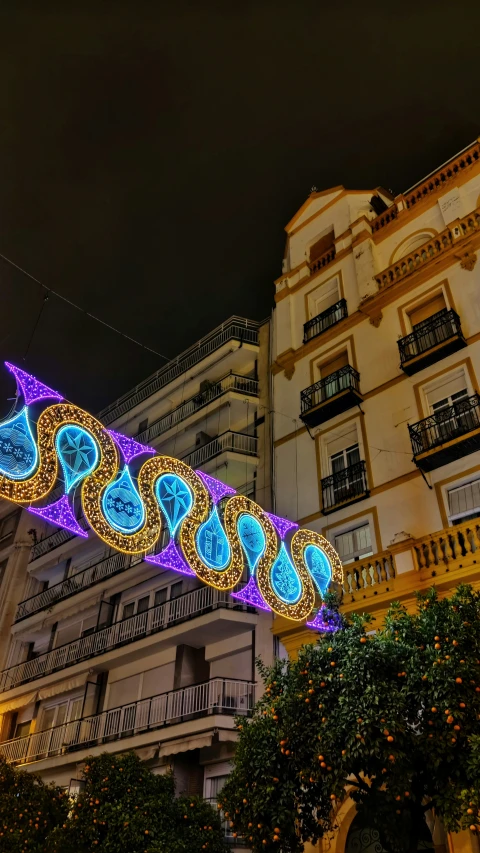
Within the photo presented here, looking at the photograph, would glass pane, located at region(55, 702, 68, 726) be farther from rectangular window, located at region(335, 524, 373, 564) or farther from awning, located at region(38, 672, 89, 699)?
rectangular window, located at region(335, 524, 373, 564)

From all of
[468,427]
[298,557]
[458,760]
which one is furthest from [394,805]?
[468,427]

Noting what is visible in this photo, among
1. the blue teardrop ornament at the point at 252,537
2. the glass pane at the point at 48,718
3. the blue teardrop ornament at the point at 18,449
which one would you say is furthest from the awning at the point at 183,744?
the blue teardrop ornament at the point at 18,449

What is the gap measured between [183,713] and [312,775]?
894 cm

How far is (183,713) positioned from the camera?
1514 cm

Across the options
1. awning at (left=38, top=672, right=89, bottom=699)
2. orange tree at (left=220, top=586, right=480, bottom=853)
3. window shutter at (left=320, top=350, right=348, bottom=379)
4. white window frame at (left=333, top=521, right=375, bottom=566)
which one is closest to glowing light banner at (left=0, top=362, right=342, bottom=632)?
orange tree at (left=220, top=586, right=480, bottom=853)

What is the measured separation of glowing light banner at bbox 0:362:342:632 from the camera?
7.81m

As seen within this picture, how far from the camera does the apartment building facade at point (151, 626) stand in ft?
49.6

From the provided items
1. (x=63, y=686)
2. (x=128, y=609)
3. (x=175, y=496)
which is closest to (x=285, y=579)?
(x=175, y=496)

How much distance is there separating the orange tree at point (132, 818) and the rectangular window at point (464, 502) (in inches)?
288

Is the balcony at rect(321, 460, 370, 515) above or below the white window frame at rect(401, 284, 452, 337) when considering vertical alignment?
below

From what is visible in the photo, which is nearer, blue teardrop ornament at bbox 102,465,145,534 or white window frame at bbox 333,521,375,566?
blue teardrop ornament at bbox 102,465,145,534

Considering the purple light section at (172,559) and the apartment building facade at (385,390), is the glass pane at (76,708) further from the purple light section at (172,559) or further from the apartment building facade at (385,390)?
the purple light section at (172,559)

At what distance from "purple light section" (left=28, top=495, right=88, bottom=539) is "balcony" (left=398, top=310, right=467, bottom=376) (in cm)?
974

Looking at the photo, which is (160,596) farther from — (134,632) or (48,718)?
(48,718)
